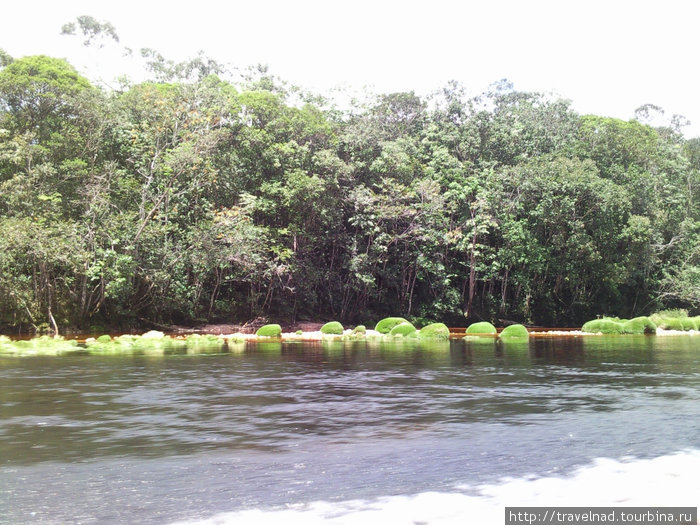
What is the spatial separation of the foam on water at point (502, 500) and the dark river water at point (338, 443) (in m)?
0.02

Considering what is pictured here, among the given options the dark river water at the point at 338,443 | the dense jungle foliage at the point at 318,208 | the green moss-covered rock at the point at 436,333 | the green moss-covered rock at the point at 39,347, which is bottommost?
the dark river water at the point at 338,443

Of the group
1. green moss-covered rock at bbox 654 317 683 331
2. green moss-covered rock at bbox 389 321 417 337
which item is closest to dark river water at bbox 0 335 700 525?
green moss-covered rock at bbox 389 321 417 337

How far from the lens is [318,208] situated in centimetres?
3400

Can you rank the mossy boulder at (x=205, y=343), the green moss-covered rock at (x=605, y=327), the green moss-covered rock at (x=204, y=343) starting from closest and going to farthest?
the green moss-covered rock at (x=204, y=343) → the mossy boulder at (x=205, y=343) → the green moss-covered rock at (x=605, y=327)

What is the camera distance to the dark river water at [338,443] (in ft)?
18.7

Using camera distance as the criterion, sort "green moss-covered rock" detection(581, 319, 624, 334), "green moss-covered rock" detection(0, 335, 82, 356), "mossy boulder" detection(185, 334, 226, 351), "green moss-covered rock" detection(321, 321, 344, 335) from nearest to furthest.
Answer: "green moss-covered rock" detection(0, 335, 82, 356) < "mossy boulder" detection(185, 334, 226, 351) < "green moss-covered rock" detection(321, 321, 344, 335) < "green moss-covered rock" detection(581, 319, 624, 334)

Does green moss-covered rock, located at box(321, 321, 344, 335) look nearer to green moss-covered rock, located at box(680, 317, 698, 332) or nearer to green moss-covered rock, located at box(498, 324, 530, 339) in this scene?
green moss-covered rock, located at box(498, 324, 530, 339)

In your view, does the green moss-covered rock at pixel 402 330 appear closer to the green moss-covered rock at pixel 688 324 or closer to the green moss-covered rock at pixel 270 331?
the green moss-covered rock at pixel 270 331

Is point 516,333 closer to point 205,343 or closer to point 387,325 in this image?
point 387,325

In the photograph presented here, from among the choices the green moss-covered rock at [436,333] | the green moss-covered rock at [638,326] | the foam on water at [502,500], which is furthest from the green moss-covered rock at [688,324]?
the foam on water at [502,500]

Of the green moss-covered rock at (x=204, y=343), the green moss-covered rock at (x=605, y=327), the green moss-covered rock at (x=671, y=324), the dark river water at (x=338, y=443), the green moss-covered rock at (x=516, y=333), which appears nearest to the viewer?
the dark river water at (x=338, y=443)

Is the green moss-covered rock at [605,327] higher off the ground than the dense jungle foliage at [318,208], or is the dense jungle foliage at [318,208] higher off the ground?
the dense jungle foliage at [318,208]

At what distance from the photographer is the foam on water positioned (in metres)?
5.28

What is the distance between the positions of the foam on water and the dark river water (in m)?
0.02
